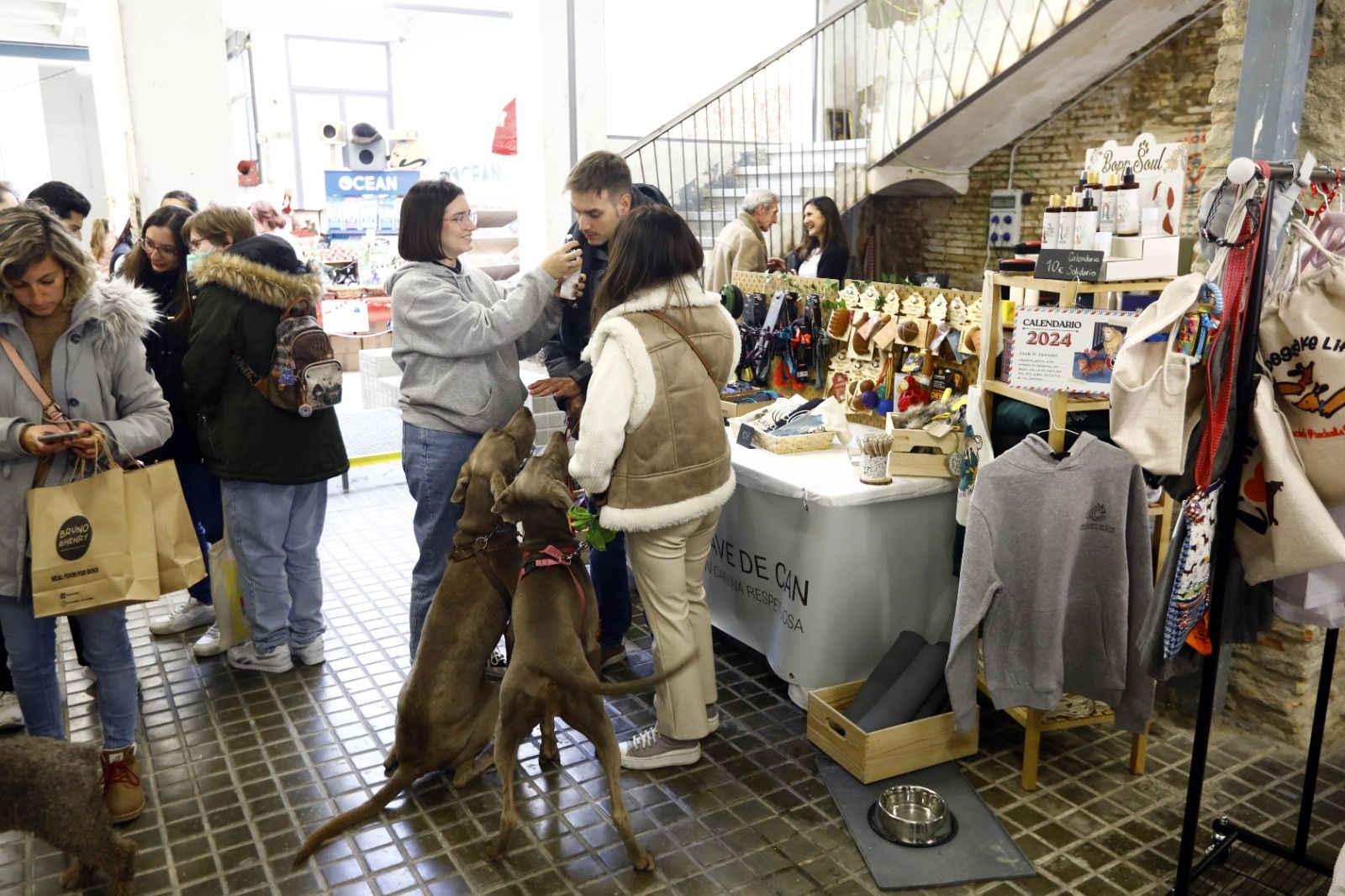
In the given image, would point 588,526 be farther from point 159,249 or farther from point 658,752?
point 159,249

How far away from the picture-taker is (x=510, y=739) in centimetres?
273

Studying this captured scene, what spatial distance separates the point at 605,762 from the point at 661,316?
1274 millimetres

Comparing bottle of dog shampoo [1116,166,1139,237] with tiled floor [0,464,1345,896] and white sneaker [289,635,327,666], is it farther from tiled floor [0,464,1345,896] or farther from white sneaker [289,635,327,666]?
white sneaker [289,635,327,666]

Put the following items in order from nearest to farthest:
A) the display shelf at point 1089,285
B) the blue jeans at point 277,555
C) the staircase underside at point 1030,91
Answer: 1. the display shelf at point 1089,285
2. the blue jeans at point 277,555
3. the staircase underside at point 1030,91

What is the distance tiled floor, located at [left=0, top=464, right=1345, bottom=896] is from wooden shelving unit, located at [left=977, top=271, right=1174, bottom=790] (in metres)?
0.11

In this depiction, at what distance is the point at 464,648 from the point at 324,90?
13.7m

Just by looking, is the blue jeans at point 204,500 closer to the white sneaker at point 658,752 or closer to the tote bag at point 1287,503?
the white sneaker at point 658,752

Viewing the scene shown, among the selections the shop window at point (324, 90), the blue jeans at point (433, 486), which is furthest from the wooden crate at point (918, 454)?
the shop window at point (324, 90)

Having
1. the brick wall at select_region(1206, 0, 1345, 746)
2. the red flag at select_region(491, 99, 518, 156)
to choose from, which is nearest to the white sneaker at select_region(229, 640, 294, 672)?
the brick wall at select_region(1206, 0, 1345, 746)

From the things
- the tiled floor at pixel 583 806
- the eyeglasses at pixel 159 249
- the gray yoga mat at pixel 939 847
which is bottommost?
the tiled floor at pixel 583 806

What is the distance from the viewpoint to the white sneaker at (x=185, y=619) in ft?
14.1

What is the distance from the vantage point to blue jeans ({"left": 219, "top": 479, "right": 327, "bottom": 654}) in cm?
370

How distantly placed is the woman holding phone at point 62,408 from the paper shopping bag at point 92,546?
11cm

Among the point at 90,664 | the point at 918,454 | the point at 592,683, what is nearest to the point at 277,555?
the point at 90,664
